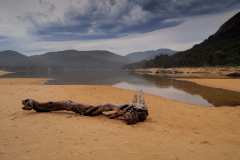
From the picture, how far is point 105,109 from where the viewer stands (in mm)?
9164

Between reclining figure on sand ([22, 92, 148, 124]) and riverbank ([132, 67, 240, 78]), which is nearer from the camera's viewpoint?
reclining figure on sand ([22, 92, 148, 124])

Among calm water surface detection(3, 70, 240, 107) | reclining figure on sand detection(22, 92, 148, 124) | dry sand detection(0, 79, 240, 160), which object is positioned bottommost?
calm water surface detection(3, 70, 240, 107)

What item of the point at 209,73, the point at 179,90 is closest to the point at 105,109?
the point at 179,90

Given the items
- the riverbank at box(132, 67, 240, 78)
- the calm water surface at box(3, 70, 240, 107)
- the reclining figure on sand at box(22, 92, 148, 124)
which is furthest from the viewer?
the riverbank at box(132, 67, 240, 78)

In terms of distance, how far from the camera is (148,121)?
8984mm

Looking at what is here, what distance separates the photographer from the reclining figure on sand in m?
8.44

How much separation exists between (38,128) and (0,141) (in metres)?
1.41

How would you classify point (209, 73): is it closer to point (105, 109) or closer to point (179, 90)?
point (179, 90)

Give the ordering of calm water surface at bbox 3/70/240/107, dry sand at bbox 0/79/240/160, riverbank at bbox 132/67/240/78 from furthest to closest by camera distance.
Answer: riverbank at bbox 132/67/240/78 → calm water surface at bbox 3/70/240/107 → dry sand at bbox 0/79/240/160

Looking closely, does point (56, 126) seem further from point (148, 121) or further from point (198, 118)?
point (198, 118)

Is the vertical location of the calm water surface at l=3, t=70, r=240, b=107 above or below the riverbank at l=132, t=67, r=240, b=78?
below

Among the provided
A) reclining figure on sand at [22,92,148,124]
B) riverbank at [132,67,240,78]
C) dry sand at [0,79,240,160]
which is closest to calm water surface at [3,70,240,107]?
dry sand at [0,79,240,160]

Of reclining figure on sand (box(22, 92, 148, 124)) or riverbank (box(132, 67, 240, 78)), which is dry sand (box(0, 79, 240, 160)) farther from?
riverbank (box(132, 67, 240, 78))

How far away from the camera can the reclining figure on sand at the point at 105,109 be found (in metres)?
8.44
